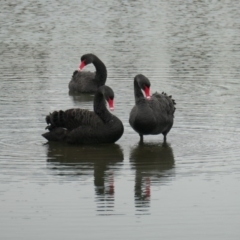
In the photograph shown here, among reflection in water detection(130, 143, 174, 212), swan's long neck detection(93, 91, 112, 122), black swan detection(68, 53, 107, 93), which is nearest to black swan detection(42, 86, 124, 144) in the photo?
swan's long neck detection(93, 91, 112, 122)

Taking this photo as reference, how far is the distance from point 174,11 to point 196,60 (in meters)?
8.20

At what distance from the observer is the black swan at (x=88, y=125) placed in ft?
31.2

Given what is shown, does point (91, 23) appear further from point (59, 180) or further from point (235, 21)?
point (59, 180)

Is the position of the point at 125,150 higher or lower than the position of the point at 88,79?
lower

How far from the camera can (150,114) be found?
31.1 ft

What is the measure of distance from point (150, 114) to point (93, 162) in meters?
1.01

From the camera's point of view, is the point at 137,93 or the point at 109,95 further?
the point at 137,93

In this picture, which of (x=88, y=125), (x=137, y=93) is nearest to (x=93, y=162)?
(x=88, y=125)

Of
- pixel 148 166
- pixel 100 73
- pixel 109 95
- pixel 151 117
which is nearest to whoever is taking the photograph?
pixel 148 166

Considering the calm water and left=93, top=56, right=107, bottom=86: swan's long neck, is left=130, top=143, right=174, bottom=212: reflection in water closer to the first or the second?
the calm water

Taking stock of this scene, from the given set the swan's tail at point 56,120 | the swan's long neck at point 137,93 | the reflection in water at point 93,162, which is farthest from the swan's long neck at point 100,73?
the reflection in water at point 93,162

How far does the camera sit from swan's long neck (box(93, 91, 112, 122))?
962cm

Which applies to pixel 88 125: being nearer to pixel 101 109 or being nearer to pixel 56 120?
pixel 101 109

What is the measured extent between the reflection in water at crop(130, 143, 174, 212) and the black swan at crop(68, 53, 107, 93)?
13.0 ft
